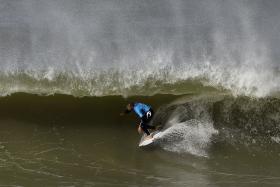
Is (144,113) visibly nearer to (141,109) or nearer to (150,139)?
(141,109)

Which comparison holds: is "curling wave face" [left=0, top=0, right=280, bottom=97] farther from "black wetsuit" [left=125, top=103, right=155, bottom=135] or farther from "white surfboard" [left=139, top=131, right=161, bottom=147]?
"white surfboard" [left=139, top=131, right=161, bottom=147]

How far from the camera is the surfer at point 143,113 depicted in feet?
38.7

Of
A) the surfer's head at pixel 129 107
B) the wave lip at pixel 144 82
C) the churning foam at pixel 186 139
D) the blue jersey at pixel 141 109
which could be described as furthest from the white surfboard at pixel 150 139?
the wave lip at pixel 144 82

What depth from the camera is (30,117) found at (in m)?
12.5

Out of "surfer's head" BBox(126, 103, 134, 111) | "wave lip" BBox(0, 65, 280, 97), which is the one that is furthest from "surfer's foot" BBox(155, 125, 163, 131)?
"wave lip" BBox(0, 65, 280, 97)

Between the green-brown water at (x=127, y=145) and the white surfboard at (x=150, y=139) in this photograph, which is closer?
the green-brown water at (x=127, y=145)

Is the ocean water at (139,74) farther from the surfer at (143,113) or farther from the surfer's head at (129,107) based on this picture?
the surfer's head at (129,107)

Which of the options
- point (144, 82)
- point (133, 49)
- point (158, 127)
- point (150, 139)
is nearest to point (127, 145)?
point (150, 139)

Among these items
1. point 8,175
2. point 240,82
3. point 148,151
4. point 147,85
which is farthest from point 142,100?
point 8,175

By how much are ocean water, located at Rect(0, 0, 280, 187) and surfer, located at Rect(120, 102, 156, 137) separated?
1.24 feet

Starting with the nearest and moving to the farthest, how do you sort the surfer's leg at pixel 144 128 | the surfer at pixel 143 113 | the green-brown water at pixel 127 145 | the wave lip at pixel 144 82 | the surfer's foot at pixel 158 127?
the green-brown water at pixel 127 145, the surfer at pixel 143 113, the surfer's leg at pixel 144 128, the surfer's foot at pixel 158 127, the wave lip at pixel 144 82

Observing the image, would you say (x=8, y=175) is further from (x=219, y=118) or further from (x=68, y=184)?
(x=219, y=118)

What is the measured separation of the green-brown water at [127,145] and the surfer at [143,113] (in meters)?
0.42

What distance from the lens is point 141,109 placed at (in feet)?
38.8
